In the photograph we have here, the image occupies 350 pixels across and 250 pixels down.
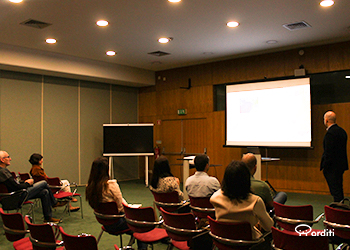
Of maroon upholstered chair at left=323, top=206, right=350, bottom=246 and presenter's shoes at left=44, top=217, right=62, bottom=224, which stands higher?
maroon upholstered chair at left=323, top=206, right=350, bottom=246

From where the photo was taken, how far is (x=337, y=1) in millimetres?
5109

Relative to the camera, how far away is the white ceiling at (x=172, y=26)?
5238 millimetres

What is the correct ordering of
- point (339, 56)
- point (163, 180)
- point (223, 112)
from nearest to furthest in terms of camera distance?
1. point (163, 180)
2. point (339, 56)
3. point (223, 112)

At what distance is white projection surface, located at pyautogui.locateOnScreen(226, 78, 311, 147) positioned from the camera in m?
7.23

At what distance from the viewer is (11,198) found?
4730 mm

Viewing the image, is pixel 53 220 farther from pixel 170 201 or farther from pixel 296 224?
pixel 296 224

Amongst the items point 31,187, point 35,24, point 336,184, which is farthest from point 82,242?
point 35,24

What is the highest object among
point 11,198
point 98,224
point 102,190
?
point 102,190

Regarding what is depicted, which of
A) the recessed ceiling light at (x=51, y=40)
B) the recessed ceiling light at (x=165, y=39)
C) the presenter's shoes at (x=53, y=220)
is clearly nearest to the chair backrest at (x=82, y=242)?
the presenter's shoes at (x=53, y=220)

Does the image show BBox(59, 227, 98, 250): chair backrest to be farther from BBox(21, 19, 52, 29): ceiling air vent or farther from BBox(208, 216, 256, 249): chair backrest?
BBox(21, 19, 52, 29): ceiling air vent

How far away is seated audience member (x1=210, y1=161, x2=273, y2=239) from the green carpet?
182 centimetres

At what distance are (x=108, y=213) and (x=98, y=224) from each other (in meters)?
1.99

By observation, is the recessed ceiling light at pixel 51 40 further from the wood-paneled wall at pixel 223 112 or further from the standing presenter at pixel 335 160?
the standing presenter at pixel 335 160

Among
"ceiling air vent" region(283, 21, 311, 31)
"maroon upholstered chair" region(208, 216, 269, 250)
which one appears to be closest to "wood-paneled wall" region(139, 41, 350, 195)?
"ceiling air vent" region(283, 21, 311, 31)
